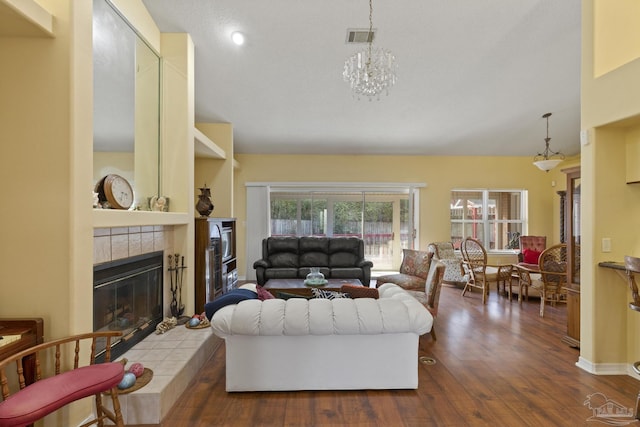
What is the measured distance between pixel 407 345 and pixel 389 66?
2.31 m

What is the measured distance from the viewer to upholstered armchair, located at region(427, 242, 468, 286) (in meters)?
5.77

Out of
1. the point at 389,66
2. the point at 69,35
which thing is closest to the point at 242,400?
the point at 69,35

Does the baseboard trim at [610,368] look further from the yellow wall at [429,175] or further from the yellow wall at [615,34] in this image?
the yellow wall at [429,175]

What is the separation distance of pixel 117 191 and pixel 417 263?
3.80 metres

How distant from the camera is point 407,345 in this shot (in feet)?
7.39

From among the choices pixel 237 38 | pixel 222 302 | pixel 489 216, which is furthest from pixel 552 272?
pixel 237 38

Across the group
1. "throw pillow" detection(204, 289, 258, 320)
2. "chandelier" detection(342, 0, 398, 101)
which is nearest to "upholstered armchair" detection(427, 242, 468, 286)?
"chandelier" detection(342, 0, 398, 101)

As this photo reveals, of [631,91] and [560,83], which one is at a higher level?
[560,83]

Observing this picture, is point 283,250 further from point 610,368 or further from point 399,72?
point 610,368

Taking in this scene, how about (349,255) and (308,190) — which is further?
(308,190)

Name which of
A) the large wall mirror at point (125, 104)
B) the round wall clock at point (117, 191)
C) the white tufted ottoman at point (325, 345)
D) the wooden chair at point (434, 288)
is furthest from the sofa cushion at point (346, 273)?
the round wall clock at point (117, 191)

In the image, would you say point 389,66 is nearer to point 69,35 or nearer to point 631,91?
point 631,91

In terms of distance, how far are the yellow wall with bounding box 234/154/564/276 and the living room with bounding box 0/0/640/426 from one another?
299 centimetres

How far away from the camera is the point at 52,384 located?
57.9 inches
